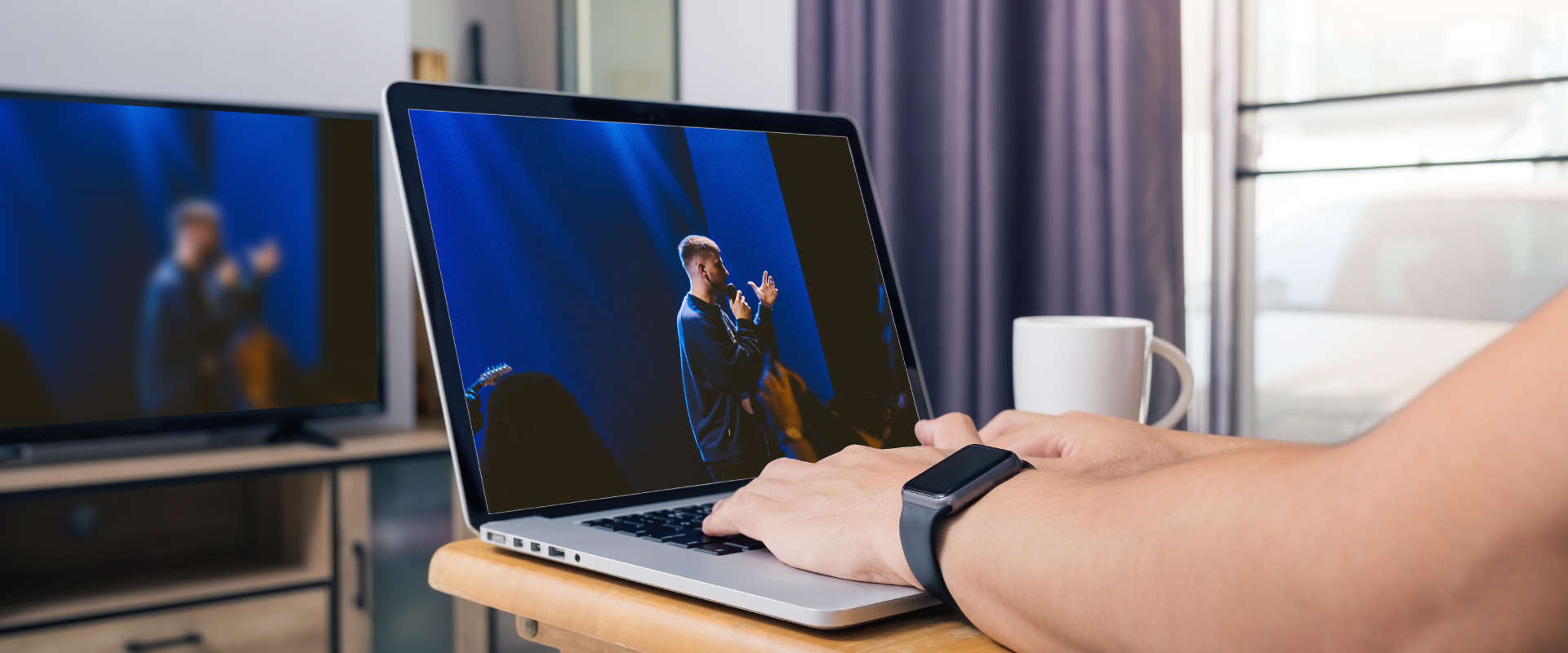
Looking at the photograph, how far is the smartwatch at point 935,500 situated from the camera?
1.44 feet

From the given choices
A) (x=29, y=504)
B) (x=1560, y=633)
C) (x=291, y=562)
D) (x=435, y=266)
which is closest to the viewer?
(x=1560, y=633)

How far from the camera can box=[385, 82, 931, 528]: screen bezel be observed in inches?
24.9

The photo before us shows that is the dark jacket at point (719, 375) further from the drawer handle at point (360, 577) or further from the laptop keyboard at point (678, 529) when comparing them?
the drawer handle at point (360, 577)

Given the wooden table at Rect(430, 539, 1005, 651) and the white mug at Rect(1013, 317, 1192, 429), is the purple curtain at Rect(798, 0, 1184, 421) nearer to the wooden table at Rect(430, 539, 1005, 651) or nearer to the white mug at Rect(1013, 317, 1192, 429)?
the white mug at Rect(1013, 317, 1192, 429)

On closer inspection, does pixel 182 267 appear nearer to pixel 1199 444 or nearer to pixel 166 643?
pixel 166 643

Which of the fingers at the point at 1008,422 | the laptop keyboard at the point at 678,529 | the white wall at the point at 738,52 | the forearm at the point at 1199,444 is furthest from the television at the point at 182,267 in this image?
the forearm at the point at 1199,444

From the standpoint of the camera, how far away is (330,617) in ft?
6.42

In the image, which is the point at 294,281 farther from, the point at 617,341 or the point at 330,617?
the point at 617,341

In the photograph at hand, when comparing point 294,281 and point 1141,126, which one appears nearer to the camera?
point 1141,126

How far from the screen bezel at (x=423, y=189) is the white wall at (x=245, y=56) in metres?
1.51

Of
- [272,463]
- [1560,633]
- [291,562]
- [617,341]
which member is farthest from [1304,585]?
[291,562]

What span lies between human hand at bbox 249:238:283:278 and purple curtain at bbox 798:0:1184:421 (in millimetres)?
1045

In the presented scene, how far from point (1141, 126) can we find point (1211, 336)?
0.37 meters

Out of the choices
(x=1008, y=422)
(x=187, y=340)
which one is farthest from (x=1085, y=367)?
(x=187, y=340)
